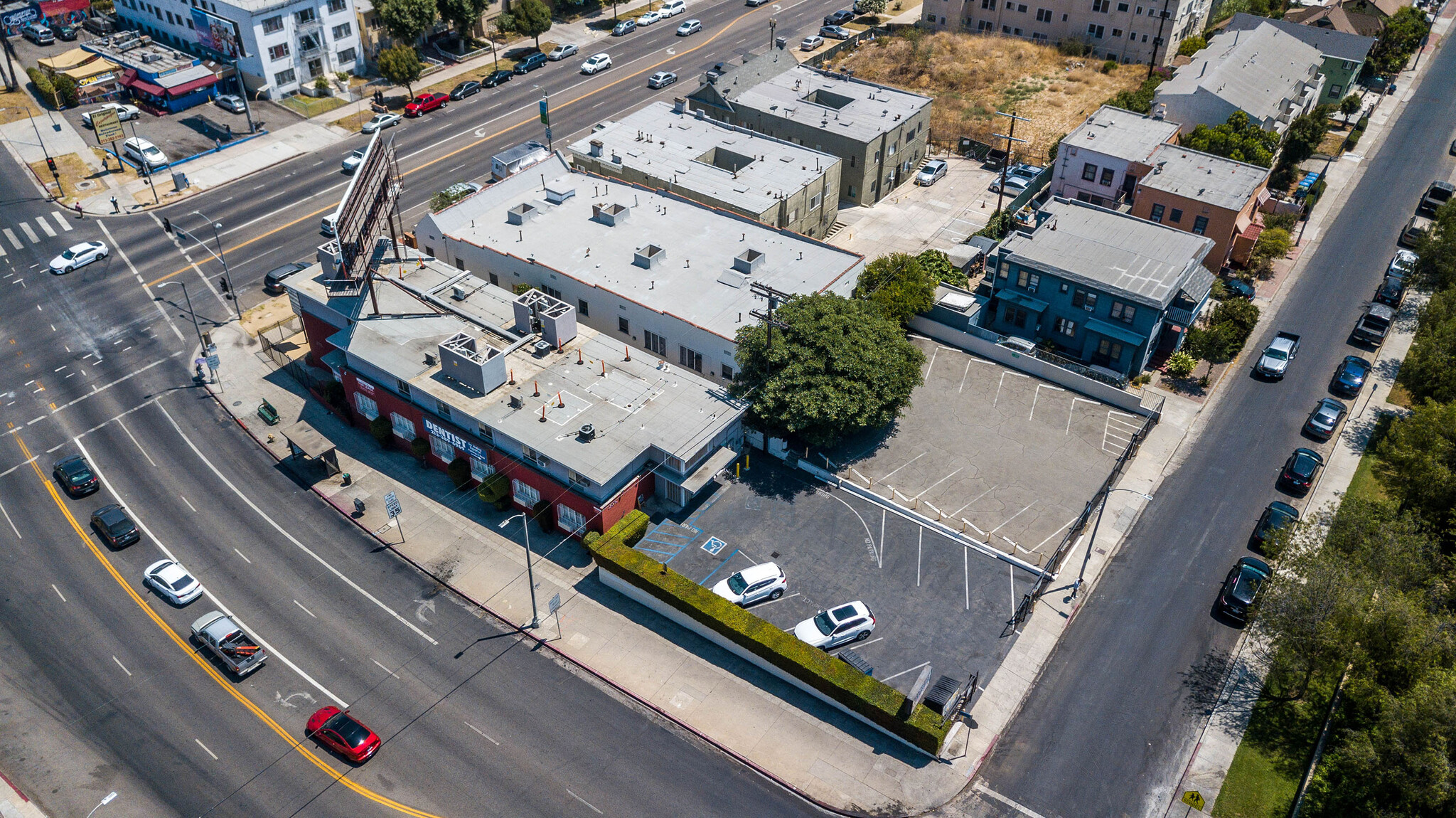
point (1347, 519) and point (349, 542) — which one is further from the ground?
point (1347, 519)

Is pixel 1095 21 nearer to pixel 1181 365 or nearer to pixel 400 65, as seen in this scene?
pixel 1181 365

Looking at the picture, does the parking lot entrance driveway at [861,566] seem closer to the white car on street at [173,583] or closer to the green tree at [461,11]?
the white car on street at [173,583]

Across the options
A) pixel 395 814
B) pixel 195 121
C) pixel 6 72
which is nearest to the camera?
pixel 395 814

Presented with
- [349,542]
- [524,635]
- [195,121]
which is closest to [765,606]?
[524,635]

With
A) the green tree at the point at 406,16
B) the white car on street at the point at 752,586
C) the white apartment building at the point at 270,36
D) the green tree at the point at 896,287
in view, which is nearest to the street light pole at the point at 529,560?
the white car on street at the point at 752,586

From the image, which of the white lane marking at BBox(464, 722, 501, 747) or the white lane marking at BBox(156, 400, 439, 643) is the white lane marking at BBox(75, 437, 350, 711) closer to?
the white lane marking at BBox(156, 400, 439, 643)

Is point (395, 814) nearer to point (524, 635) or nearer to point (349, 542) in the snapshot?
point (524, 635)
